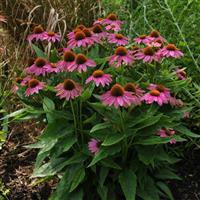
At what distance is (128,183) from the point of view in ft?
8.21

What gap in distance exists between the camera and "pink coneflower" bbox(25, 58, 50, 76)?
2597 mm

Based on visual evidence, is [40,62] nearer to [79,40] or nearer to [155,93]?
[79,40]

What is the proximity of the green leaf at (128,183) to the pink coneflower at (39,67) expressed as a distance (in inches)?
25.9

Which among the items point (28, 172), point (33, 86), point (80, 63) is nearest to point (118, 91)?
point (80, 63)

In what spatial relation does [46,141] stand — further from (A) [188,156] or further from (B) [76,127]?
(A) [188,156]

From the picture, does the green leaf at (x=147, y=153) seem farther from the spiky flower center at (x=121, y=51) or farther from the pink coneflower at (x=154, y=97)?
the spiky flower center at (x=121, y=51)

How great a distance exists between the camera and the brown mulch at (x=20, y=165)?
3003 millimetres

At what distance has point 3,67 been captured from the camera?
4.04 meters

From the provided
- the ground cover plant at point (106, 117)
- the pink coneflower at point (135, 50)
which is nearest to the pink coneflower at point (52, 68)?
the ground cover plant at point (106, 117)

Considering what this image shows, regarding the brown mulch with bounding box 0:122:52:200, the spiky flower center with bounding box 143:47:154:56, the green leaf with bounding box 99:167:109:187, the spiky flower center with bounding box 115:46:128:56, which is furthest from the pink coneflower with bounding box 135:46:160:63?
the brown mulch with bounding box 0:122:52:200

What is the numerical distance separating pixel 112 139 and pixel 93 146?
143mm

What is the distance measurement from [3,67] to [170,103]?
5.99 feet

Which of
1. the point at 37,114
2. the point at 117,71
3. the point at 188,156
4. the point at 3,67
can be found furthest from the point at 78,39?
the point at 3,67

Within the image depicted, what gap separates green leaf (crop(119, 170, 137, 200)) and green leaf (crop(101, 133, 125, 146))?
0.24m
